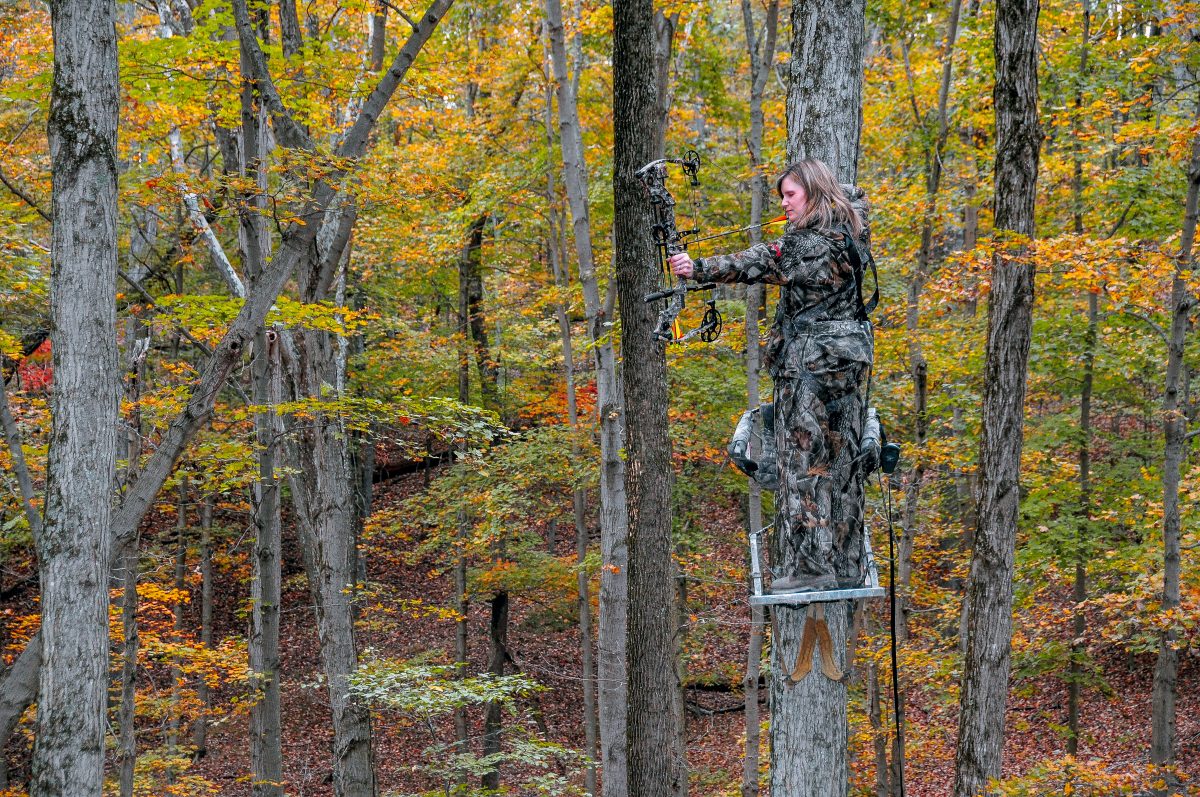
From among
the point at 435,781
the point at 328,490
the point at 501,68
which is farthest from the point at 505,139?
the point at 435,781

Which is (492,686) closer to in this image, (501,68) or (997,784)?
(997,784)

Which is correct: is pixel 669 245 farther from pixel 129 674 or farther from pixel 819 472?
pixel 129 674

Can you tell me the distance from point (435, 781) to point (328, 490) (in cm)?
1019

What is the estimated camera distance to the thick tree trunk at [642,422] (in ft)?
22.0

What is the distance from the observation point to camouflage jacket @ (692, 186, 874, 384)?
160 inches

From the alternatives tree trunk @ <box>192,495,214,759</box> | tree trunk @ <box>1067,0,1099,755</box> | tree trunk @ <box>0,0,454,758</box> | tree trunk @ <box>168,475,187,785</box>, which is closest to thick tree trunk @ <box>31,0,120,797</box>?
tree trunk @ <box>0,0,454,758</box>

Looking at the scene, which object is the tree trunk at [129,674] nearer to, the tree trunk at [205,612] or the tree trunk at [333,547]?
the tree trunk at [333,547]

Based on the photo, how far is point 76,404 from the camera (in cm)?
608

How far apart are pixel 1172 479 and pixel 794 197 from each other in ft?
25.3

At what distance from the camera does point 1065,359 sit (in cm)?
1295

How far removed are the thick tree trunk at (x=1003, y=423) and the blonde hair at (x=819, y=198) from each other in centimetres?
473

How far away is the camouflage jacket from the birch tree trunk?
1.08ft

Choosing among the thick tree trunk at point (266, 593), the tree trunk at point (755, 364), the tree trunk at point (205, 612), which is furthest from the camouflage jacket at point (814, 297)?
the tree trunk at point (205, 612)

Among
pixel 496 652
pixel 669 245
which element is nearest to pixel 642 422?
pixel 669 245
